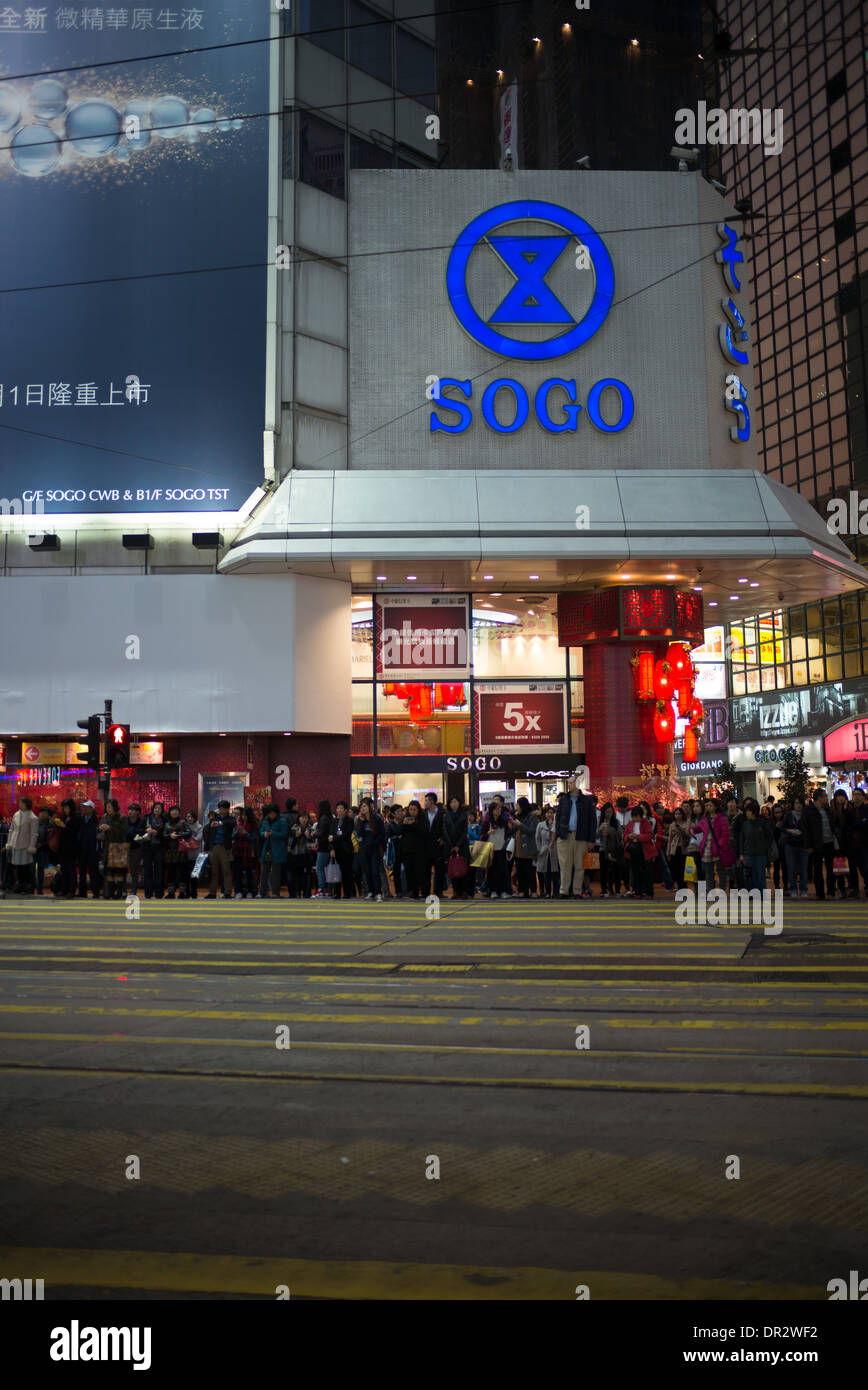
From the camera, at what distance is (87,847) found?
74.2 ft

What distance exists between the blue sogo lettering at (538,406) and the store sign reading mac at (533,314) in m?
0.02

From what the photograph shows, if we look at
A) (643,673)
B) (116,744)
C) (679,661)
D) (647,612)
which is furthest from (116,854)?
(679,661)

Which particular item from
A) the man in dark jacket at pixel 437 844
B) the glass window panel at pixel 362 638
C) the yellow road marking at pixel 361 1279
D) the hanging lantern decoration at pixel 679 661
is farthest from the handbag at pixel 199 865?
the yellow road marking at pixel 361 1279

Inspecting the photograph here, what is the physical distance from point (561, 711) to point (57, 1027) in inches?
872

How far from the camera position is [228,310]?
28.6 m

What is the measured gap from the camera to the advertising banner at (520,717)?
29.8 metres

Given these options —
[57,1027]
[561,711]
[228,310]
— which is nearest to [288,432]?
[228,310]

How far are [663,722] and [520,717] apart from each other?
11.8ft

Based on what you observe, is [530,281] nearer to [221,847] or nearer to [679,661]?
[679,661]

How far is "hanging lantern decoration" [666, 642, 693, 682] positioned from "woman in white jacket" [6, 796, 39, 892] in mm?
15583

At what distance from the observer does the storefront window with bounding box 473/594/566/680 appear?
98.9 ft

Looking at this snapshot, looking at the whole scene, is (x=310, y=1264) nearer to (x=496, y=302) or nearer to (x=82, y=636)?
(x=82, y=636)

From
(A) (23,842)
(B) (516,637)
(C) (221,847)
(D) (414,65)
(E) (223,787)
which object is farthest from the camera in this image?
(D) (414,65)

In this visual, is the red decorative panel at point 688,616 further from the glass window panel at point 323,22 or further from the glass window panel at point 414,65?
the glass window panel at point 323,22
